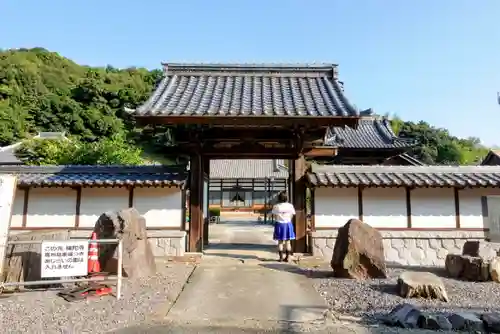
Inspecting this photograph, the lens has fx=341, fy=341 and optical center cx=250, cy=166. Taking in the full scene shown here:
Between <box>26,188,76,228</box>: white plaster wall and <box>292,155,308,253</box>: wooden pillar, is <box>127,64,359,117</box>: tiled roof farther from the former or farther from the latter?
<box>26,188,76,228</box>: white plaster wall

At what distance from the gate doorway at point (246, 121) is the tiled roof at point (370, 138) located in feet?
21.1

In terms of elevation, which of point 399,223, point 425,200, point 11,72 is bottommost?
point 399,223

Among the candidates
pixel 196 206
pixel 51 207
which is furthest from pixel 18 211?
pixel 196 206

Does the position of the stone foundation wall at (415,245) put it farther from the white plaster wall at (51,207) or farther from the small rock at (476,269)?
the white plaster wall at (51,207)

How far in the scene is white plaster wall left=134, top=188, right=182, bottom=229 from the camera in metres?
8.80

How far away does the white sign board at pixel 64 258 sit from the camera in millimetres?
5008

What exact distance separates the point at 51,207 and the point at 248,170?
99.8ft

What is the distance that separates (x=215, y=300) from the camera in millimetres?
5262

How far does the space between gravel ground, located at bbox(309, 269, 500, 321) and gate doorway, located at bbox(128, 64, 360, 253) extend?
2.58 metres

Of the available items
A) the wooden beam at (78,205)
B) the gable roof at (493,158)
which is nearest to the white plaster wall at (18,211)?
the wooden beam at (78,205)

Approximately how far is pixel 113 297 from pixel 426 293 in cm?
486

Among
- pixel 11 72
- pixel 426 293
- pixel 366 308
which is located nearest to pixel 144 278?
pixel 366 308

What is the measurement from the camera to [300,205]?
8.68m

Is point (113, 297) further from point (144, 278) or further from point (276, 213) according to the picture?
point (276, 213)
